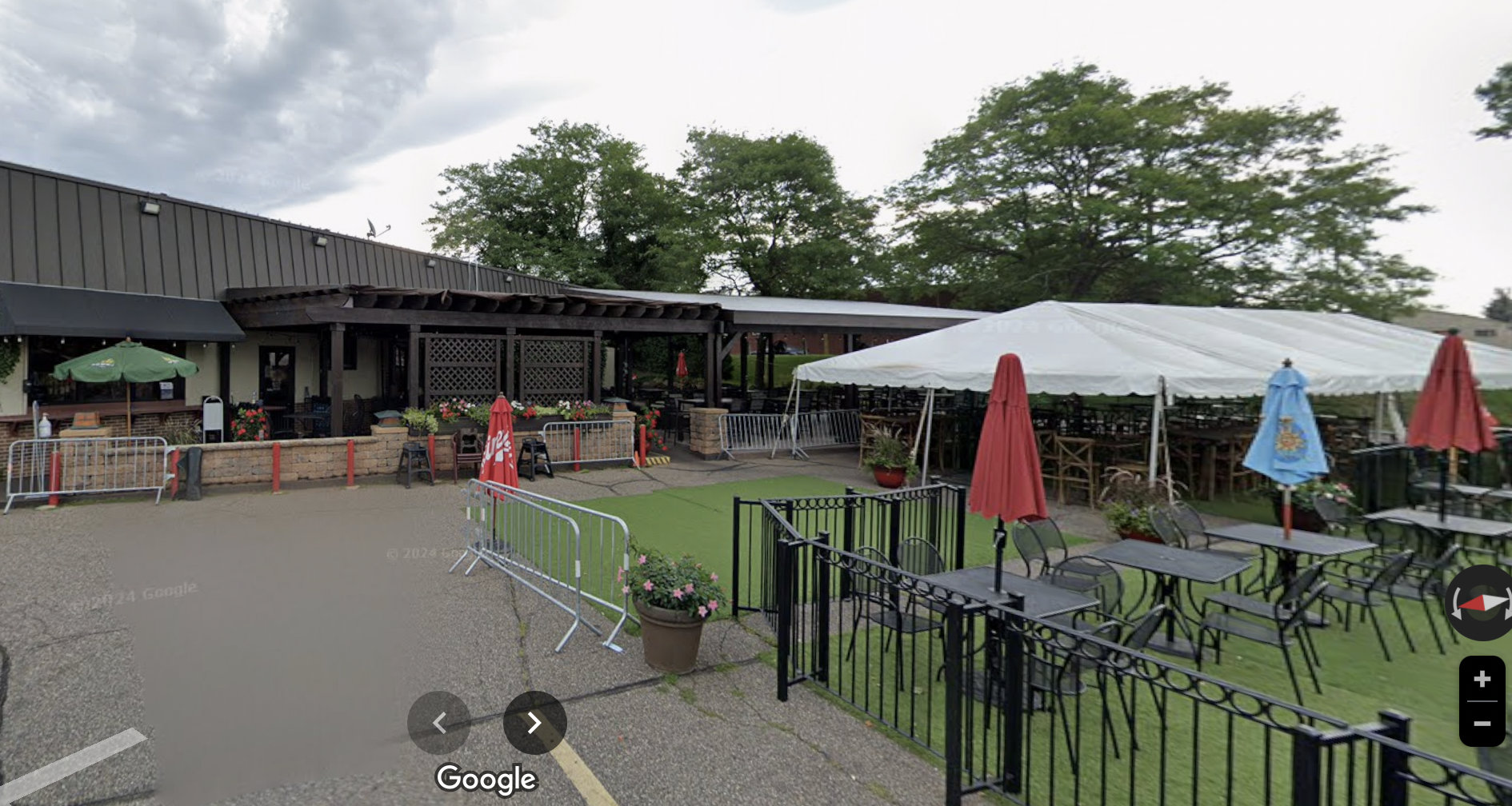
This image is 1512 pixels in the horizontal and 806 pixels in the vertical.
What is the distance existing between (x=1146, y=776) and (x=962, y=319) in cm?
1831

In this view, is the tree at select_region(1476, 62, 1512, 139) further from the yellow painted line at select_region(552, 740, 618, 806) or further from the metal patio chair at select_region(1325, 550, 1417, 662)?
the yellow painted line at select_region(552, 740, 618, 806)

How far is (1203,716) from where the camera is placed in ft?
13.9

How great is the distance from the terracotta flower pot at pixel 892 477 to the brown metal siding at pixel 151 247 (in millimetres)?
13990

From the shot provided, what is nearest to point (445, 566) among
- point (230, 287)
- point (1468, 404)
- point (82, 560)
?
point (82, 560)

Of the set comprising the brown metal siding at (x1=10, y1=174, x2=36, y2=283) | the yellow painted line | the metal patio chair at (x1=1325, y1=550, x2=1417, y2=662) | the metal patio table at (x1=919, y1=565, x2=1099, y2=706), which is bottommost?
the yellow painted line

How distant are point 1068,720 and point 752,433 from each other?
39.5 feet

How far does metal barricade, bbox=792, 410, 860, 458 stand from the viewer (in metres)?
16.5

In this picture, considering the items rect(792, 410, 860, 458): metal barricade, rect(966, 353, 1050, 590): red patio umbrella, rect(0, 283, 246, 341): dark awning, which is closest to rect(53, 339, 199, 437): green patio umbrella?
rect(0, 283, 246, 341): dark awning

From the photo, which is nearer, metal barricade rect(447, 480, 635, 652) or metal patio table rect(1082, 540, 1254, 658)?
metal patio table rect(1082, 540, 1254, 658)

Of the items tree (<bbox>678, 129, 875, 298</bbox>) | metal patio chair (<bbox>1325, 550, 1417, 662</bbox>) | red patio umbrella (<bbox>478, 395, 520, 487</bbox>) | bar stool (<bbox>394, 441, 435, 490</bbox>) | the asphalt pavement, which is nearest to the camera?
the asphalt pavement

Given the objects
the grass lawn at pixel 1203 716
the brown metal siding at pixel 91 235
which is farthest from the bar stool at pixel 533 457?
the brown metal siding at pixel 91 235

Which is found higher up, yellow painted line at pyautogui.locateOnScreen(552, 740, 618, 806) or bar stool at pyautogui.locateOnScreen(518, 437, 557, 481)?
bar stool at pyautogui.locateOnScreen(518, 437, 557, 481)

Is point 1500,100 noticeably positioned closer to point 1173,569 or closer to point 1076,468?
point 1076,468

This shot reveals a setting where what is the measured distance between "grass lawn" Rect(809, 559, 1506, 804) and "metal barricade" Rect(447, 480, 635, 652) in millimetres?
1963
